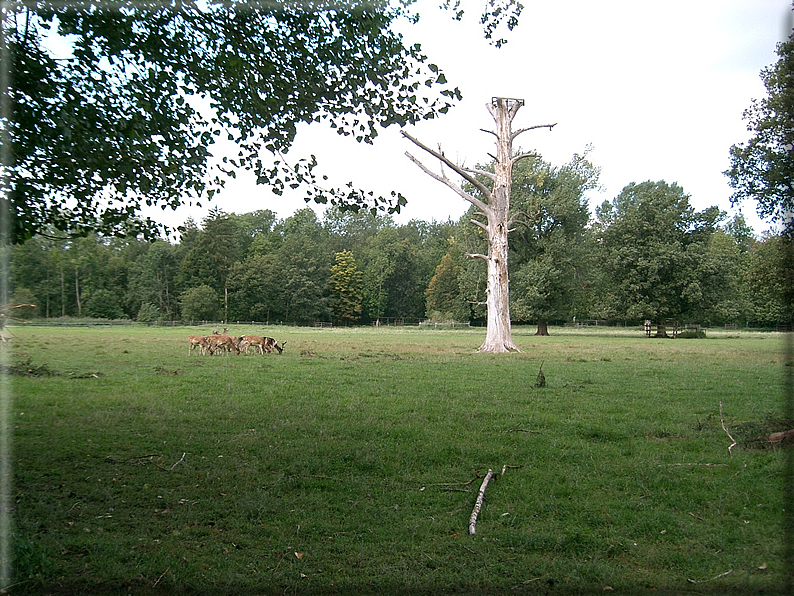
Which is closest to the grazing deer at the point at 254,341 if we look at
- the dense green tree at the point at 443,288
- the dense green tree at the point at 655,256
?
the dense green tree at the point at 655,256

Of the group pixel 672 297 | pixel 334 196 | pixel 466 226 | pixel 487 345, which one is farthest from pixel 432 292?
pixel 334 196

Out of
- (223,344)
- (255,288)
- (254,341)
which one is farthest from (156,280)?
(255,288)

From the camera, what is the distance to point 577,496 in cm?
581

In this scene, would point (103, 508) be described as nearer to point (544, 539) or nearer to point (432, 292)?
point (544, 539)

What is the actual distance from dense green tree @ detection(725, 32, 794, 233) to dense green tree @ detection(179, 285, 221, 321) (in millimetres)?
20605

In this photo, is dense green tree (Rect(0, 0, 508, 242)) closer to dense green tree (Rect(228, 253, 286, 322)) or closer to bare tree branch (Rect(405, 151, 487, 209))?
bare tree branch (Rect(405, 151, 487, 209))

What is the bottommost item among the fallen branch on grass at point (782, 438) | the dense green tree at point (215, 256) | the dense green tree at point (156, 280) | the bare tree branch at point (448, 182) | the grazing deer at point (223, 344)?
the fallen branch on grass at point (782, 438)

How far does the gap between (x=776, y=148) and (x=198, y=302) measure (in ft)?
82.0

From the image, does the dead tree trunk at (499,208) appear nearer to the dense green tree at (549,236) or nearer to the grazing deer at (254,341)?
the grazing deer at (254,341)

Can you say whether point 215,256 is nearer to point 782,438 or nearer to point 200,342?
point 200,342

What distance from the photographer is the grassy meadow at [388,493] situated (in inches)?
167

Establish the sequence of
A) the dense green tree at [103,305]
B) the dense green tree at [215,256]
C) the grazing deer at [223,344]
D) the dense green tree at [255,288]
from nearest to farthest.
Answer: the dense green tree at [103,305] → the dense green tree at [215,256] → the grazing deer at [223,344] → the dense green tree at [255,288]

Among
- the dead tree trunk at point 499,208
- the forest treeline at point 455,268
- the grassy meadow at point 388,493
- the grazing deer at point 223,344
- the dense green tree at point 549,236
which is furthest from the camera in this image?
the dense green tree at point 549,236

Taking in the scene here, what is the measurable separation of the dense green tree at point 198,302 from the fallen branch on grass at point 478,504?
20.5 metres
